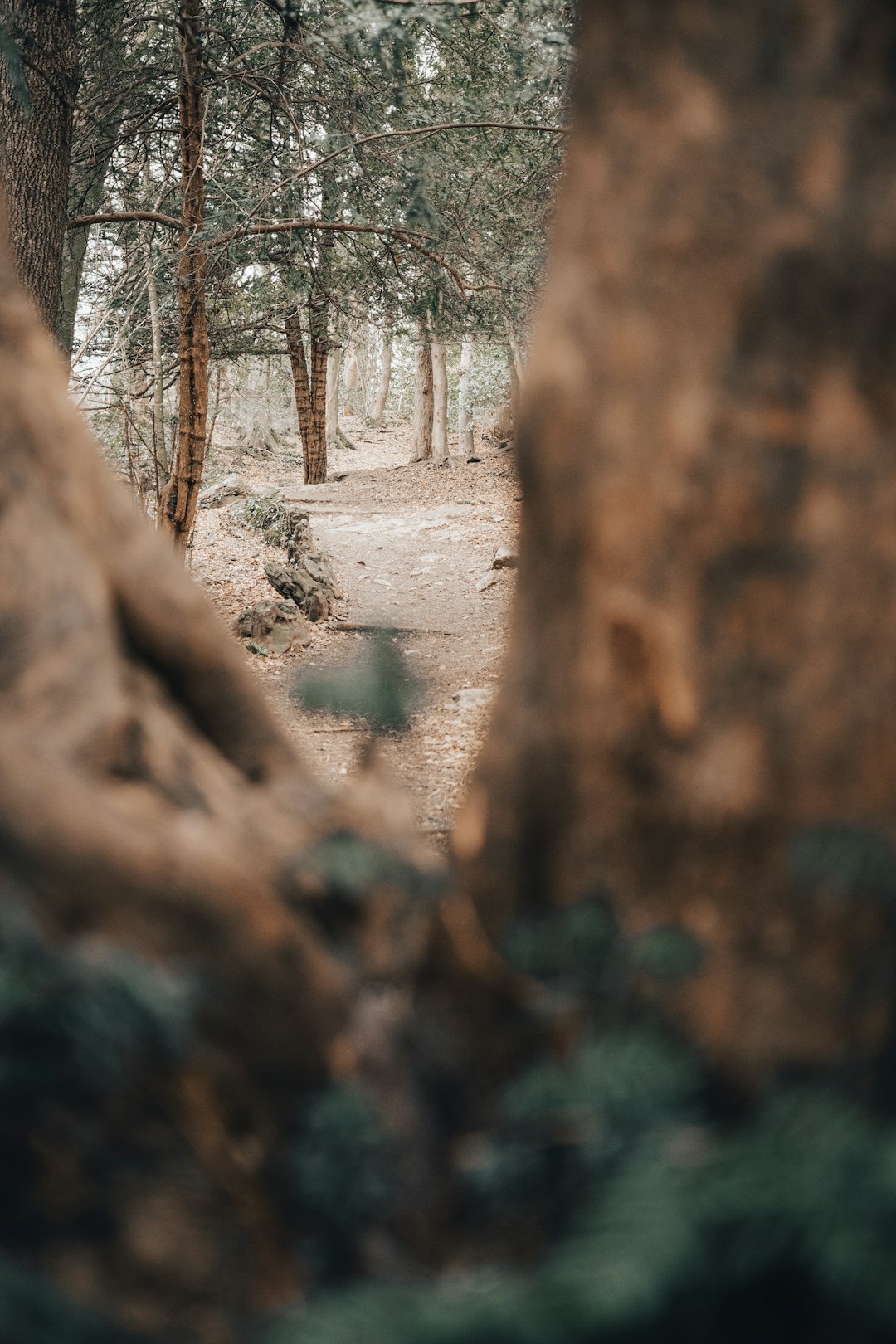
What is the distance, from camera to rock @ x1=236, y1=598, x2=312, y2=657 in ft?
26.8

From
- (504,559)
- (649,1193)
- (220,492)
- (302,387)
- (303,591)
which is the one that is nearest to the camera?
(649,1193)

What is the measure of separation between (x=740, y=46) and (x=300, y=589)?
8.47 meters

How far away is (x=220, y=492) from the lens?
16703mm

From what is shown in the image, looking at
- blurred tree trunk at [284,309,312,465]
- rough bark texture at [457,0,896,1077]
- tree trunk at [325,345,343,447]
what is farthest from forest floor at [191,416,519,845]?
tree trunk at [325,345,343,447]

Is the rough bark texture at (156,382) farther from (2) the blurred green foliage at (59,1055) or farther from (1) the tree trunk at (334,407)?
(1) the tree trunk at (334,407)

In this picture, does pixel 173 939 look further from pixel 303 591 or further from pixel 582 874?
pixel 303 591

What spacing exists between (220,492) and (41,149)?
38.0ft

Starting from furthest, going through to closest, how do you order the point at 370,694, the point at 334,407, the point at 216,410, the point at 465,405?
the point at 334,407 < the point at 465,405 < the point at 216,410 < the point at 370,694

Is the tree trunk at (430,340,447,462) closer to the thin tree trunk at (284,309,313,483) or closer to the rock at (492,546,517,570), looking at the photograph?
the thin tree trunk at (284,309,313,483)

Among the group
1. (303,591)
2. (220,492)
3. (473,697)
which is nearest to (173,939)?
(473,697)

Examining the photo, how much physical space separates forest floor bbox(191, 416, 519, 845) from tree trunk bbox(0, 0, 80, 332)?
9.52ft

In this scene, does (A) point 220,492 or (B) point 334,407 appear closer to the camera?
(A) point 220,492

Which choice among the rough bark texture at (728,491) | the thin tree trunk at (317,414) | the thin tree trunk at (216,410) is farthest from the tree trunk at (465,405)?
the rough bark texture at (728,491)

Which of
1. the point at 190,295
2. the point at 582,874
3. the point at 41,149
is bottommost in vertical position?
the point at 582,874
